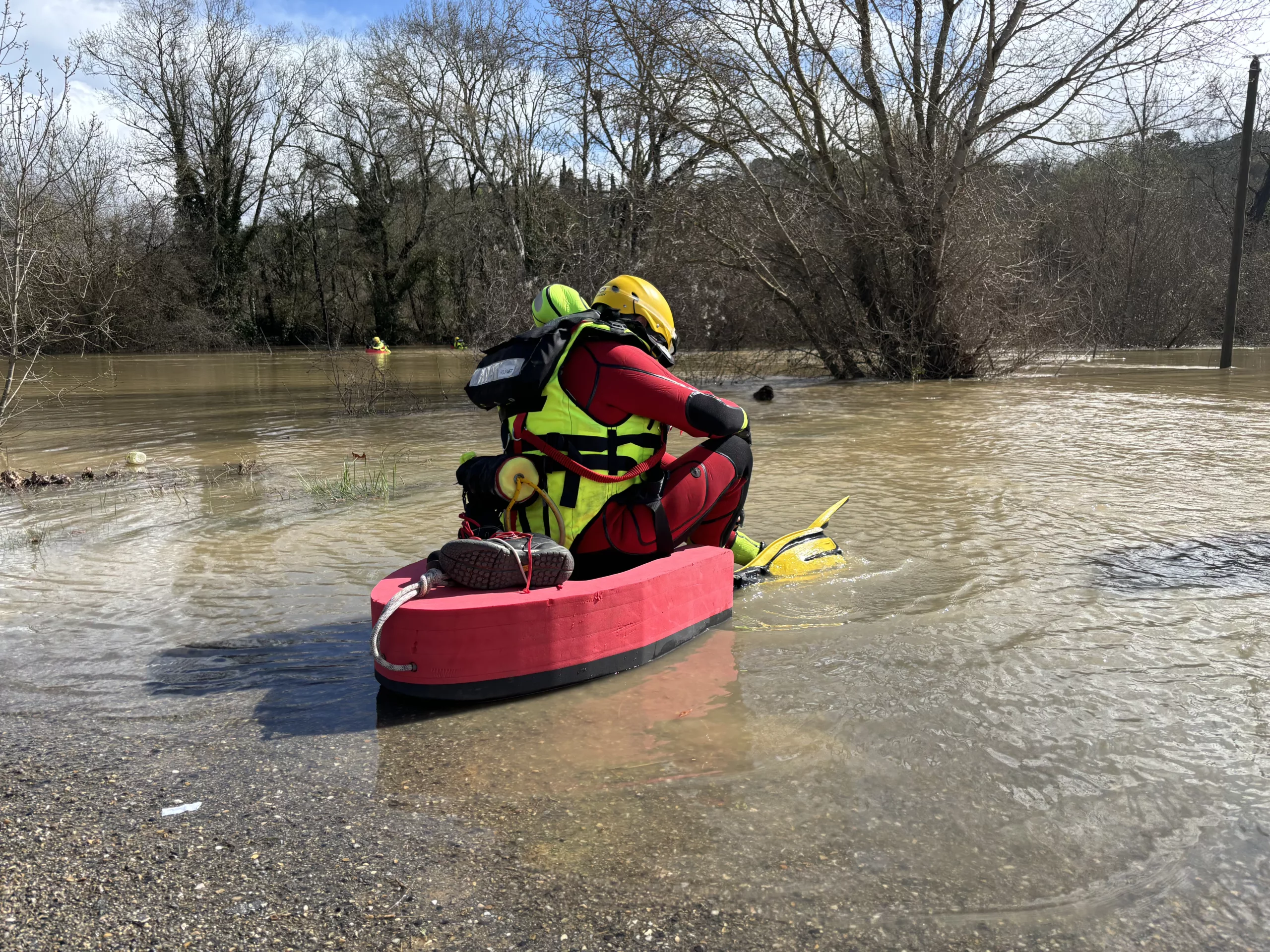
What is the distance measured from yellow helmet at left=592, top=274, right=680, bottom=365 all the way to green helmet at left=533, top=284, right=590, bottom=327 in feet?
0.30

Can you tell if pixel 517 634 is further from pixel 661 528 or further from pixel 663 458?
pixel 663 458

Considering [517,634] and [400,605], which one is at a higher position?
[400,605]

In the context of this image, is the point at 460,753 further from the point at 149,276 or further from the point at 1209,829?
the point at 149,276

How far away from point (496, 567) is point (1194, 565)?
3825 mm

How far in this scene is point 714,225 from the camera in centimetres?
1769

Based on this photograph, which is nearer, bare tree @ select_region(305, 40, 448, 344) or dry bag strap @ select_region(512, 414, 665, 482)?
dry bag strap @ select_region(512, 414, 665, 482)

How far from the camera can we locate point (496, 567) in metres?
3.55

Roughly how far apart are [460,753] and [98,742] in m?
1.22

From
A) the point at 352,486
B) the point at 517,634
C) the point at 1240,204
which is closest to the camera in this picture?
the point at 517,634

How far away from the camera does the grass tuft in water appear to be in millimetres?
7660

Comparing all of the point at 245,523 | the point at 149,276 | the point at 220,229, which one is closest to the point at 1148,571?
the point at 245,523

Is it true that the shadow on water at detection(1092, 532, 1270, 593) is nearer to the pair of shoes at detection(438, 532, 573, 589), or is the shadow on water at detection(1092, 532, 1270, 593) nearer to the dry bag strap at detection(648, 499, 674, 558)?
the dry bag strap at detection(648, 499, 674, 558)

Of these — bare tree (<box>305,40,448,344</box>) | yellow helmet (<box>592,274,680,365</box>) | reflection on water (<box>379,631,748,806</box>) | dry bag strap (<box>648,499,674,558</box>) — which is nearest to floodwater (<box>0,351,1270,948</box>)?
reflection on water (<box>379,631,748,806</box>)

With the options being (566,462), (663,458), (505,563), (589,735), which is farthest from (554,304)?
(589,735)
